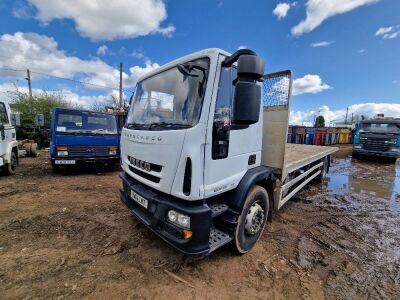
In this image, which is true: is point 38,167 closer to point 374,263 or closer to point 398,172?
point 374,263

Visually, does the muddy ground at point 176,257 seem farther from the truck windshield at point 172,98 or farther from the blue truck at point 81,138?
the blue truck at point 81,138

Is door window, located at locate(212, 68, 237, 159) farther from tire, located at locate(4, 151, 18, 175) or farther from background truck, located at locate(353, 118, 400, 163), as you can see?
background truck, located at locate(353, 118, 400, 163)

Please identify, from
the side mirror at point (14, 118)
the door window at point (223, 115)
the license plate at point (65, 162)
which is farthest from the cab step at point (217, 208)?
the side mirror at point (14, 118)

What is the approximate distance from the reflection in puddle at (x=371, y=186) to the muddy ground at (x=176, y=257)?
132 cm

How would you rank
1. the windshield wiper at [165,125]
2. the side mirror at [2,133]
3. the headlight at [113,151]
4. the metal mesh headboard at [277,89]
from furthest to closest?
the headlight at [113,151], the side mirror at [2,133], the metal mesh headboard at [277,89], the windshield wiper at [165,125]

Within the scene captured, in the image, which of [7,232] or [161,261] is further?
[7,232]

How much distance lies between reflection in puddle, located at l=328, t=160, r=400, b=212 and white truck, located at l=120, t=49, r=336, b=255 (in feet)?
14.4

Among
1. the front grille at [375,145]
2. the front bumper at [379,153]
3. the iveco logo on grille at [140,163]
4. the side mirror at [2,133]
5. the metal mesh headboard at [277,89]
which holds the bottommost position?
the front bumper at [379,153]

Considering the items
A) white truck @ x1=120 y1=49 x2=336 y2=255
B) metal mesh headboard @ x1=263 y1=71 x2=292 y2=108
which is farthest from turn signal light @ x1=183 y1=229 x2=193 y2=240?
metal mesh headboard @ x1=263 y1=71 x2=292 y2=108

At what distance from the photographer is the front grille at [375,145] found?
10695 millimetres

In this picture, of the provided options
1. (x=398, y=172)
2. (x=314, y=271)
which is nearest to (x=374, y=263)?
(x=314, y=271)

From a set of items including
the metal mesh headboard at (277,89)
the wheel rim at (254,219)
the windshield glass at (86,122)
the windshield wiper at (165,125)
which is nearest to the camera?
the windshield wiper at (165,125)

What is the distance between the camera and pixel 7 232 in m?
3.18

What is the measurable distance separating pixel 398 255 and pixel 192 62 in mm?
3875
